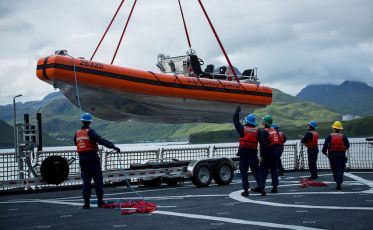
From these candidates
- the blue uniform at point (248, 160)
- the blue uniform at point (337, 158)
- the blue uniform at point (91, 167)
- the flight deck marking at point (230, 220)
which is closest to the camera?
the flight deck marking at point (230, 220)

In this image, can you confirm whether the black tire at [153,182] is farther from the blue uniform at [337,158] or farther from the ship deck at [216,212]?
the blue uniform at [337,158]

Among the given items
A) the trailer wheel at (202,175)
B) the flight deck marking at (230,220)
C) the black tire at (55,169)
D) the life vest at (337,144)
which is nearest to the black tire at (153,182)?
the trailer wheel at (202,175)

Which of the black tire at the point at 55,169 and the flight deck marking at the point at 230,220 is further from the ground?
the black tire at the point at 55,169

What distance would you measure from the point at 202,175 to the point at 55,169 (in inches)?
165

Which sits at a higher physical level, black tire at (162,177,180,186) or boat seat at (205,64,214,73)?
boat seat at (205,64,214,73)

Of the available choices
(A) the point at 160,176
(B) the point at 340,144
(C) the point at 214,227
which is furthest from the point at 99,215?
(B) the point at 340,144

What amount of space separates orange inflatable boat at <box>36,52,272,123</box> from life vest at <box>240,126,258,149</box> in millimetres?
4286

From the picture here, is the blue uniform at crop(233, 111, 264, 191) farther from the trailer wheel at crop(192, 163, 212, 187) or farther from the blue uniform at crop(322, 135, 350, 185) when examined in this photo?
the trailer wheel at crop(192, 163, 212, 187)

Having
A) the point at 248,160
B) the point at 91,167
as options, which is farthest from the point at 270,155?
the point at 91,167

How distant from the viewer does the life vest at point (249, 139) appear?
1147 centimetres

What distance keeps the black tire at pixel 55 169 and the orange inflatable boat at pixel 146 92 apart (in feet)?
5.96

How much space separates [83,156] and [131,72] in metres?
4.82

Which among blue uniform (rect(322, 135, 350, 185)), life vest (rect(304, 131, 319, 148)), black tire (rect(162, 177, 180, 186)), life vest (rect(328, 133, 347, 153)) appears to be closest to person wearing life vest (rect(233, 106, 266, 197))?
blue uniform (rect(322, 135, 350, 185))

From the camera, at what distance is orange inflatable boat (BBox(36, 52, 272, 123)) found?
43.7ft
